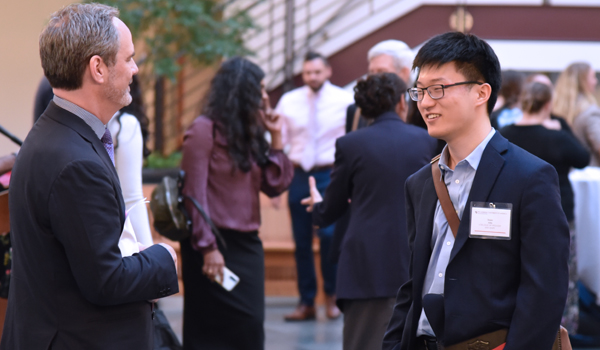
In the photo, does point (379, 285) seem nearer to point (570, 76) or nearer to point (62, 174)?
point (62, 174)

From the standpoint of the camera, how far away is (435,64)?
198 cm

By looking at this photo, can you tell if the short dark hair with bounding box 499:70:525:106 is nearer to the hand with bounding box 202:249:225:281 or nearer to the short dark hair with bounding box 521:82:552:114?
the short dark hair with bounding box 521:82:552:114

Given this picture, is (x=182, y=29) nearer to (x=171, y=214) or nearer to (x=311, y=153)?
(x=311, y=153)

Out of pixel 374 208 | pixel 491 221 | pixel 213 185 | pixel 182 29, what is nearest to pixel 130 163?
pixel 213 185

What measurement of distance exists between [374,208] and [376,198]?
5 cm

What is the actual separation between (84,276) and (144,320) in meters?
0.27

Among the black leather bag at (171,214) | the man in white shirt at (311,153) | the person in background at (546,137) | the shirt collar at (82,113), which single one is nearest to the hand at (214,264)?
the black leather bag at (171,214)

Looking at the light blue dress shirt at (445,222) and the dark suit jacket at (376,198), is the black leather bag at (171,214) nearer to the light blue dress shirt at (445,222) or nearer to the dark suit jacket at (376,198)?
the dark suit jacket at (376,198)

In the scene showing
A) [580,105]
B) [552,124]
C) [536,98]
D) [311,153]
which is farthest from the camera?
[311,153]

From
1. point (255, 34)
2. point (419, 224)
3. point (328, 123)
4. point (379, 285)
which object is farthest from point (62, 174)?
point (255, 34)

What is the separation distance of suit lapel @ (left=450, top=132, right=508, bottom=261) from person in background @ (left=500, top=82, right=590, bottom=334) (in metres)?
2.80

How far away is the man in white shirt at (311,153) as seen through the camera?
596 centimetres

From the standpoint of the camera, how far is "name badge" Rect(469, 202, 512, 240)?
5.91 ft

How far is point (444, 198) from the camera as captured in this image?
6.45 ft
